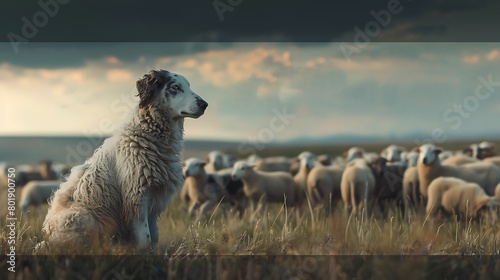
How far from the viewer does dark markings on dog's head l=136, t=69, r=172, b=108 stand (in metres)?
5.51

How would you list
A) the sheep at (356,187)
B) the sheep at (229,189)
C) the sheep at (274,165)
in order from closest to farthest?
1. the sheep at (356,187)
2. the sheep at (229,189)
3. the sheep at (274,165)

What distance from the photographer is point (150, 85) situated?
5.51 metres

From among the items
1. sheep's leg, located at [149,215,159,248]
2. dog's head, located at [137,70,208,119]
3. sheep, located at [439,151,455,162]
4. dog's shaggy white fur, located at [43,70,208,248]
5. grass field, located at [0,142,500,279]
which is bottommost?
grass field, located at [0,142,500,279]

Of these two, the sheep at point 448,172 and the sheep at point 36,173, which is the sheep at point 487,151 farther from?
the sheep at point 36,173

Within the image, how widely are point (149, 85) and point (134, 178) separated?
715mm

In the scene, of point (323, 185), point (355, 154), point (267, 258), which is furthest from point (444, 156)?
point (267, 258)

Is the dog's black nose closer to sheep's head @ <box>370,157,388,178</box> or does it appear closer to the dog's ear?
the dog's ear

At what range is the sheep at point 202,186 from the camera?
1043 centimetres

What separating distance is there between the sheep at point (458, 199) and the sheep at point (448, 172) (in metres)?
0.96

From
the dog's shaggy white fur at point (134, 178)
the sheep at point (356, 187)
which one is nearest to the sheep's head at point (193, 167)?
the sheep at point (356, 187)

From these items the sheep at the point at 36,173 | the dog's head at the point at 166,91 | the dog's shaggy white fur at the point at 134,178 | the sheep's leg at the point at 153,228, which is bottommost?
the sheep's leg at the point at 153,228

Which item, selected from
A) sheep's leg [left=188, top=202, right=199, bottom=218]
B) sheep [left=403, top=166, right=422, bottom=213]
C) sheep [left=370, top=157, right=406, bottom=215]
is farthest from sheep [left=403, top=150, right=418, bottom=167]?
sheep's leg [left=188, top=202, right=199, bottom=218]

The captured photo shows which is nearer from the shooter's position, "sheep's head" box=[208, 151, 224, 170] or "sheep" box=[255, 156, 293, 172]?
"sheep's head" box=[208, 151, 224, 170]

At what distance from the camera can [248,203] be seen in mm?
11039
